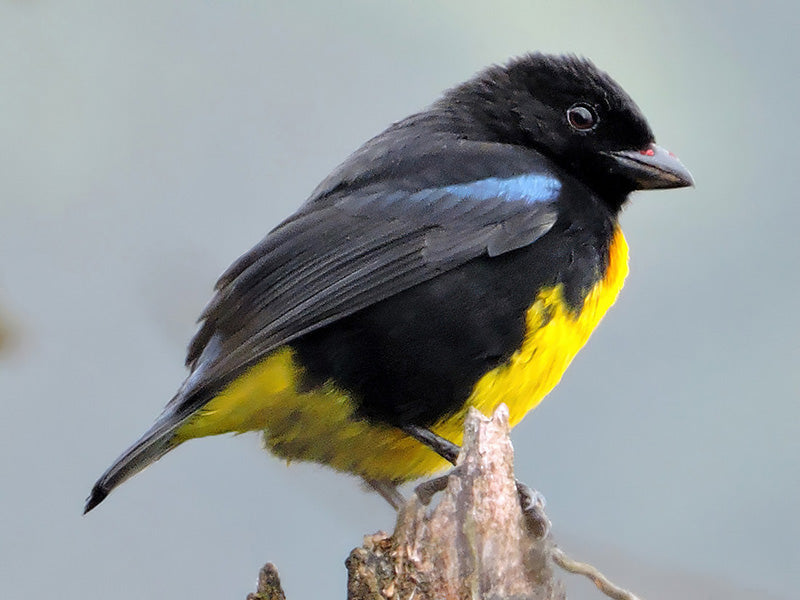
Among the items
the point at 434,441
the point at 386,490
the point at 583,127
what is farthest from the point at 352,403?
the point at 583,127

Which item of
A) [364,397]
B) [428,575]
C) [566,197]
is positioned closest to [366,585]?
[428,575]

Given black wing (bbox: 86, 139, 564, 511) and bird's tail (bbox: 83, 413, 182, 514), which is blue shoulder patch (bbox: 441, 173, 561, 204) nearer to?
black wing (bbox: 86, 139, 564, 511)

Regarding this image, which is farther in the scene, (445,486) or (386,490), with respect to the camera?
(386,490)

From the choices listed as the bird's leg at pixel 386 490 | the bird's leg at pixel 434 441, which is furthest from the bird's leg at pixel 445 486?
the bird's leg at pixel 386 490

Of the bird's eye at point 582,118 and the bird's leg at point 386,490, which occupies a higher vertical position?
the bird's eye at point 582,118

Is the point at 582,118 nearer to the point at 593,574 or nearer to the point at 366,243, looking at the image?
the point at 366,243

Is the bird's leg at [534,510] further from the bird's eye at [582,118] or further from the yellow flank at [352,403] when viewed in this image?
the bird's eye at [582,118]

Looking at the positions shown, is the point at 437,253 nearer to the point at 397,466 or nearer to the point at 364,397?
the point at 364,397
